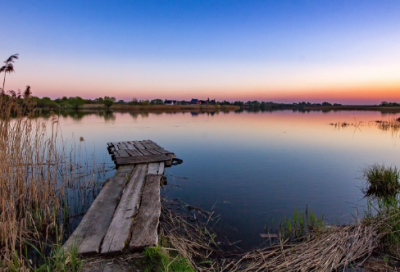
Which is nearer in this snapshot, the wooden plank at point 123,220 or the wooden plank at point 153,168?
the wooden plank at point 123,220

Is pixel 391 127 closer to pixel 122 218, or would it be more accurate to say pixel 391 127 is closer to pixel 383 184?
pixel 383 184

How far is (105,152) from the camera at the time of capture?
498 inches

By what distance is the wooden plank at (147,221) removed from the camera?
339 cm

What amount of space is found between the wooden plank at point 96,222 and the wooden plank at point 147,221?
0.47 meters

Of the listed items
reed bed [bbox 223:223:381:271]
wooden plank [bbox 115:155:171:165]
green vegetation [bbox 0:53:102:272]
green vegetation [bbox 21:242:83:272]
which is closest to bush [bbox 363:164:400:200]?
reed bed [bbox 223:223:381:271]

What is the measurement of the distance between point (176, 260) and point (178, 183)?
4.59 m

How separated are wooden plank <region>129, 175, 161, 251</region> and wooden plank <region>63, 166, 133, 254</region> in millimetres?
474

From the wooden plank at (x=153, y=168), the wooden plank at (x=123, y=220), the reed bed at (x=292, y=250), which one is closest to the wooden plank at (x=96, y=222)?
the wooden plank at (x=123, y=220)

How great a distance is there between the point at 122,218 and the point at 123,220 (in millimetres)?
89

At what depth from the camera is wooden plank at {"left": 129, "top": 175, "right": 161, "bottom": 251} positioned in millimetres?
3389

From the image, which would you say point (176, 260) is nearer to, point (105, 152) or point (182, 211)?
point (182, 211)

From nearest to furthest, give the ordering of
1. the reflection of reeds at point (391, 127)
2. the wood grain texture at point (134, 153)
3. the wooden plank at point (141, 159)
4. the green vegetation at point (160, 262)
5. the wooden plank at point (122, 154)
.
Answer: the green vegetation at point (160, 262) → the wooden plank at point (141, 159) → the wooden plank at point (122, 154) → the wood grain texture at point (134, 153) → the reflection of reeds at point (391, 127)

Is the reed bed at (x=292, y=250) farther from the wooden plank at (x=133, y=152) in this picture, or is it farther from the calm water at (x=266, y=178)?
the wooden plank at (x=133, y=152)

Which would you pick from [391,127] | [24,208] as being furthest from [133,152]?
[391,127]
